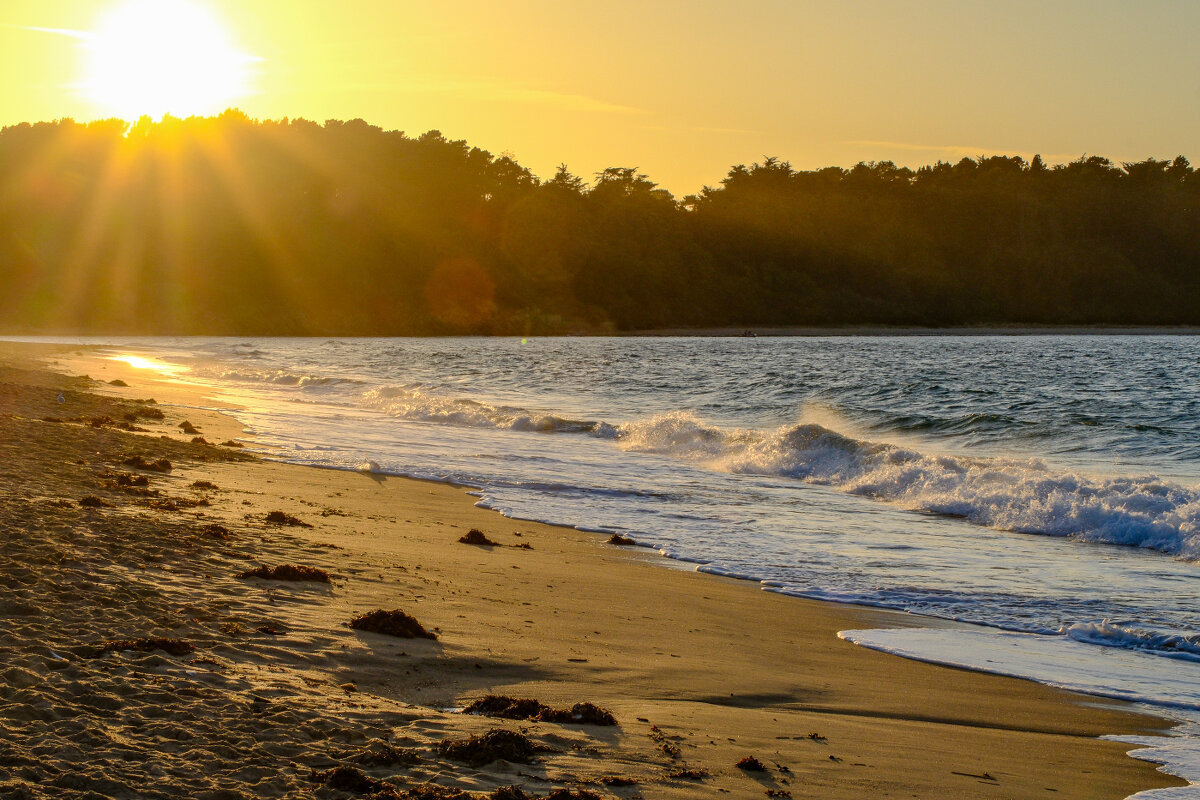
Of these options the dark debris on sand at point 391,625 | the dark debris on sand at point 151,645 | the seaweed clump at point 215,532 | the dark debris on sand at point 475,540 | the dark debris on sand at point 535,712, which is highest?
the dark debris on sand at point 151,645

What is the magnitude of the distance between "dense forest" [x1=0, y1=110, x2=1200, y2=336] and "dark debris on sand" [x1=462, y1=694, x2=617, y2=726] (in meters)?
83.7

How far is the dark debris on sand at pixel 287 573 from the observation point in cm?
580

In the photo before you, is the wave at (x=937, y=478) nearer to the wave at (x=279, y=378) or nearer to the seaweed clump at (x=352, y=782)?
the seaweed clump at (x=352, y=782)

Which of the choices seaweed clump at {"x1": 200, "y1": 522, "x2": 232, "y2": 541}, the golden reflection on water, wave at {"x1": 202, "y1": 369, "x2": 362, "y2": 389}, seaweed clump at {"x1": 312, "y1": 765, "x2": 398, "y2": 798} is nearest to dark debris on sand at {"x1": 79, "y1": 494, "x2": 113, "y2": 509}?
seaweed clump at {"x1": 200, "y1": 522, "x2": 232, "y2": 541}

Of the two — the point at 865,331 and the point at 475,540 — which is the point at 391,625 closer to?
the point at 475,540

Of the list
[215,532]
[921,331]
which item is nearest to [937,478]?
[215,532]

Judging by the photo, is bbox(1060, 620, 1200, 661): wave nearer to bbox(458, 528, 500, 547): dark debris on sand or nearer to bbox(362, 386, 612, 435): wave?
bbox(458, 528, 500, 547): dark debris on sand

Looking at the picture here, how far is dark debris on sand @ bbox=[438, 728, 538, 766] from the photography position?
3.48 metres

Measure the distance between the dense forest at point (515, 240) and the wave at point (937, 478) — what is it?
72.5 meters

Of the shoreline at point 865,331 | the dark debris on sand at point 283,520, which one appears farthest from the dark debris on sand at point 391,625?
the shoreline at point 865,331

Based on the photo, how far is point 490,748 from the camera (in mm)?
3531

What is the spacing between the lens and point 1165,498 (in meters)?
10.6

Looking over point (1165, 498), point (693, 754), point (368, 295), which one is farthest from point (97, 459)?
point (368, 295)

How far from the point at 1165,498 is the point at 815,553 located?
4602 mm
